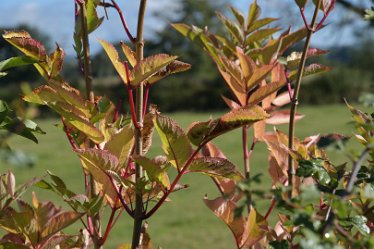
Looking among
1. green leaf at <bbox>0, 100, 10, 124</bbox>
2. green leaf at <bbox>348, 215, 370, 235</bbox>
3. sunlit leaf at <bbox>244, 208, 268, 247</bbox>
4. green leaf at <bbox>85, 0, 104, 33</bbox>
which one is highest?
green leaf at <bbox>85, 0, 104, 33</bbox>

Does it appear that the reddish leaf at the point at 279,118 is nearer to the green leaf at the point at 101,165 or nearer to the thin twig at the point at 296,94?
the thin twig at the point at 296,94

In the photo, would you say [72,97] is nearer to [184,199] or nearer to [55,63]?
[55,63]

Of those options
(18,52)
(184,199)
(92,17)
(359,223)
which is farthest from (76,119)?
(184,199)

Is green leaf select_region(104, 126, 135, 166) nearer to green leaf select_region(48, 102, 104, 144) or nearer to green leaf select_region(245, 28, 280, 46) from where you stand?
green leaf select_region(48, 102, 104, 144)

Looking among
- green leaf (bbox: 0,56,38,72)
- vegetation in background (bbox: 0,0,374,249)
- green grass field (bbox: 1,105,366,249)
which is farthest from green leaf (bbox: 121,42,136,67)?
green grass field (bbox: 1,105,366,249)

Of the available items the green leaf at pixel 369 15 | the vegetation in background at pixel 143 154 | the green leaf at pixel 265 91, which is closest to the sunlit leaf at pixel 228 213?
the vegetation in background at pixel 143 154

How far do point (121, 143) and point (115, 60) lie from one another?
81 millimetres

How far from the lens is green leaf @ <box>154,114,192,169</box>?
54 centimetres

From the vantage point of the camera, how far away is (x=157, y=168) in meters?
0.57

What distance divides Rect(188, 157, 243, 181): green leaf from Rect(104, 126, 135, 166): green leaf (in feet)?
0.26

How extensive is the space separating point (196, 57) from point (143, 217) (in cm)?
2804

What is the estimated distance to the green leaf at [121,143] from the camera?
24.0 inches

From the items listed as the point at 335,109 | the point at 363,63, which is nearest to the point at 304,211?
the point at 335,109

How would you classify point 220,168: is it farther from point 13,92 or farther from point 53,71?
point 13,92
